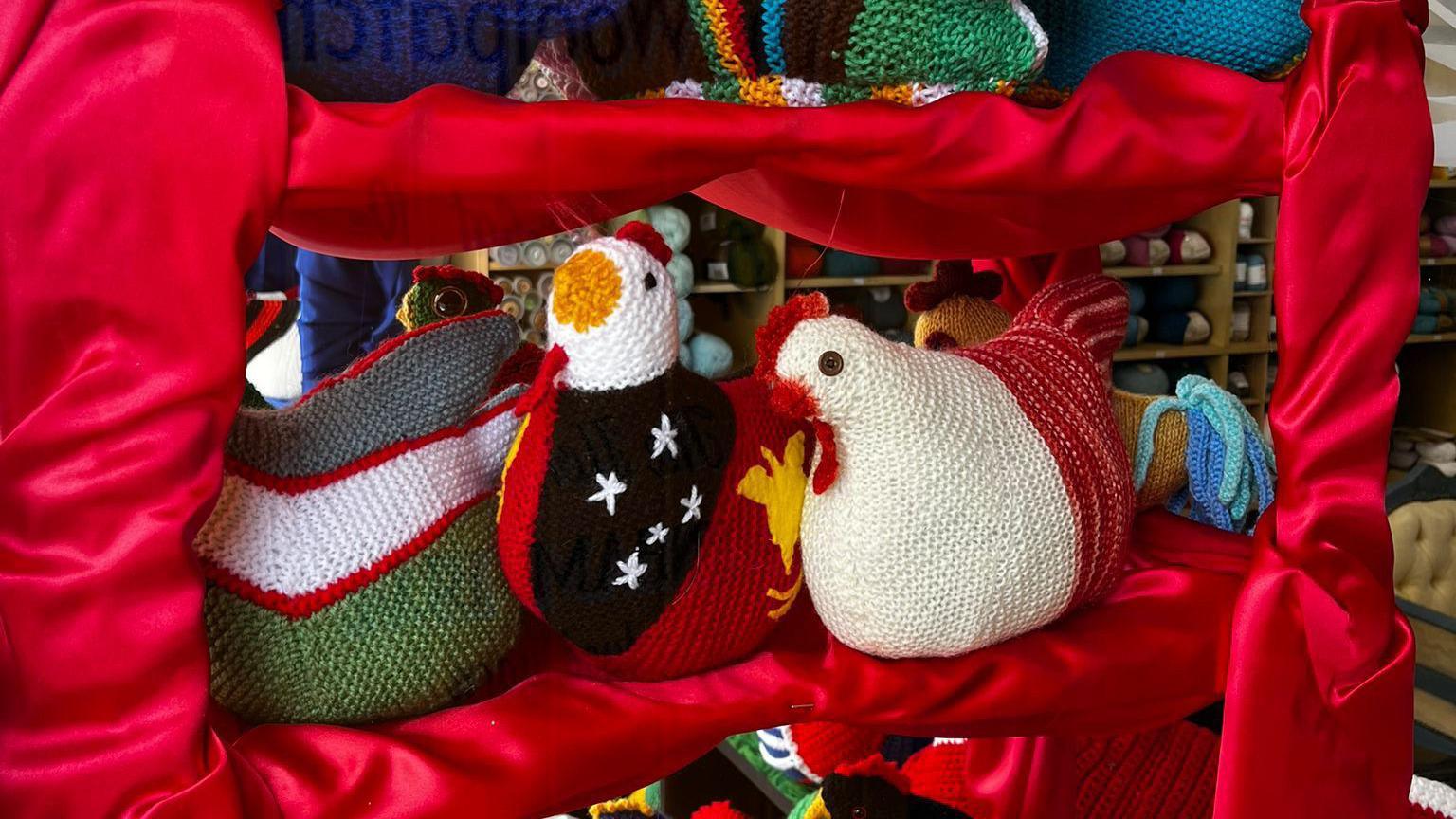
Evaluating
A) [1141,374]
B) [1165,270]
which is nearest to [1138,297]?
[1165,270]

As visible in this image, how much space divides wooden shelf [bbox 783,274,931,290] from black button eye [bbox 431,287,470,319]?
0.17 metres

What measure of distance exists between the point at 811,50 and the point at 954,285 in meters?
0.28

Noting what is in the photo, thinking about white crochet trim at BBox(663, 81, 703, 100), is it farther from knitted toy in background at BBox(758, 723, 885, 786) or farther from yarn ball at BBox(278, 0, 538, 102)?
knitted toy in background at BBox(758, 723, 885, 786)

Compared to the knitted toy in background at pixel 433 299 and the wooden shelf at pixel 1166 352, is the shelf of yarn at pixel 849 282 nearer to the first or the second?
the knitted toy in background at pixel 433 299

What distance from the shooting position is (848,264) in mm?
741

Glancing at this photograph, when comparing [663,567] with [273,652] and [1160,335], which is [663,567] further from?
[1160,335]

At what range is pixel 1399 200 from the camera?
510mm

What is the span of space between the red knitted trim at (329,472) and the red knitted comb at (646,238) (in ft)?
0.37

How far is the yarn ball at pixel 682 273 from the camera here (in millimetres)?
536

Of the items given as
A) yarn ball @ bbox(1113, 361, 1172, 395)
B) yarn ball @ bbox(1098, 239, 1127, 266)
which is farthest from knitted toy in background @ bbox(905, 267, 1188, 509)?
yarn ball @ bbox(1098, 239, 1127, 266)

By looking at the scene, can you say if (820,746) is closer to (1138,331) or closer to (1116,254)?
(1116,254)

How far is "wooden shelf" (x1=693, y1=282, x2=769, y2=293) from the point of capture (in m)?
0.62

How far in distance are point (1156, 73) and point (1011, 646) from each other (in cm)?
28

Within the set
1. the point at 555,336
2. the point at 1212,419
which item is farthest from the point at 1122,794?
the point at 555,336
